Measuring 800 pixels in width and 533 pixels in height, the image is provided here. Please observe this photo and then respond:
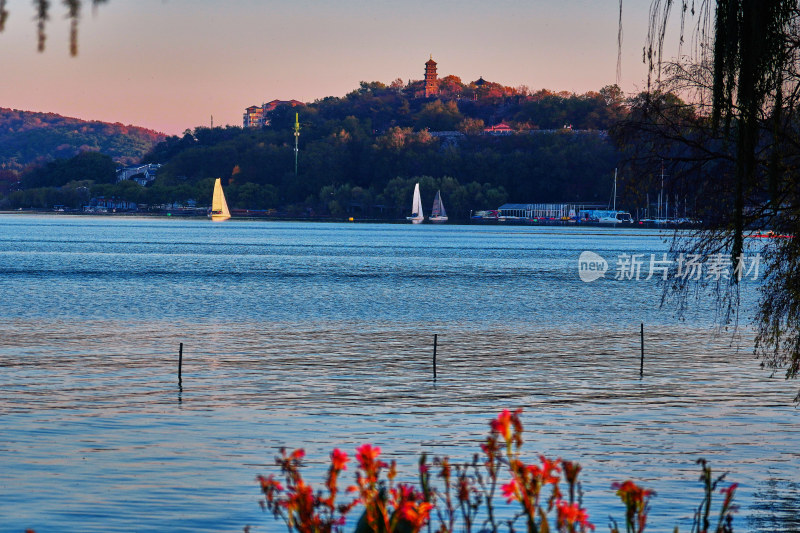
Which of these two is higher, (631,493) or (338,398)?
(631,493)

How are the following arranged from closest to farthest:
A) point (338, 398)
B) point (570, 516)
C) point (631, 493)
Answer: point (570, 516)
point (631, 493)
point (338, 398)

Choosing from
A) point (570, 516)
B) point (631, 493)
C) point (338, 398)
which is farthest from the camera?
point (338, 398)

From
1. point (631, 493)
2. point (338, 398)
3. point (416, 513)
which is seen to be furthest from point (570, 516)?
point (338, 398)

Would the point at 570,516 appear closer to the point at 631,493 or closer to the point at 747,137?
the point at 631,493

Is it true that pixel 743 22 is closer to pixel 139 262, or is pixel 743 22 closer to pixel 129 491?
pixel 129 491

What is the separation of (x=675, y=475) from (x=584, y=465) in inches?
68.9

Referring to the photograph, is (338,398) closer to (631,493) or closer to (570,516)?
(631,493)

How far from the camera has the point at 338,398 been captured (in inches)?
1190

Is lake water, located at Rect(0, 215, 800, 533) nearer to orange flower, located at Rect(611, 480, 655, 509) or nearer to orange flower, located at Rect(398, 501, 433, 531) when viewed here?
orange flower, located at Rect(611, 480, 655, 509)

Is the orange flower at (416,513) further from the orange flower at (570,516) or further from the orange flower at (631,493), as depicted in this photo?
the orange flower at (631,493)

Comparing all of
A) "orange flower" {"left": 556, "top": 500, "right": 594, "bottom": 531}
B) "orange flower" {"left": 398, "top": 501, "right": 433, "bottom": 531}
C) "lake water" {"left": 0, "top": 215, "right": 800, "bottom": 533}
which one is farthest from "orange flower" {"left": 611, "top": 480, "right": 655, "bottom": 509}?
"lake water" {"left": 0, "top": 215, "right": 800, "bottom": 533}

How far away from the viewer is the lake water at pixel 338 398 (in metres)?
19.1

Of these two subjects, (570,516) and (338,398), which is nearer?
(570,516)

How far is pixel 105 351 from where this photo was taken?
136 feet
